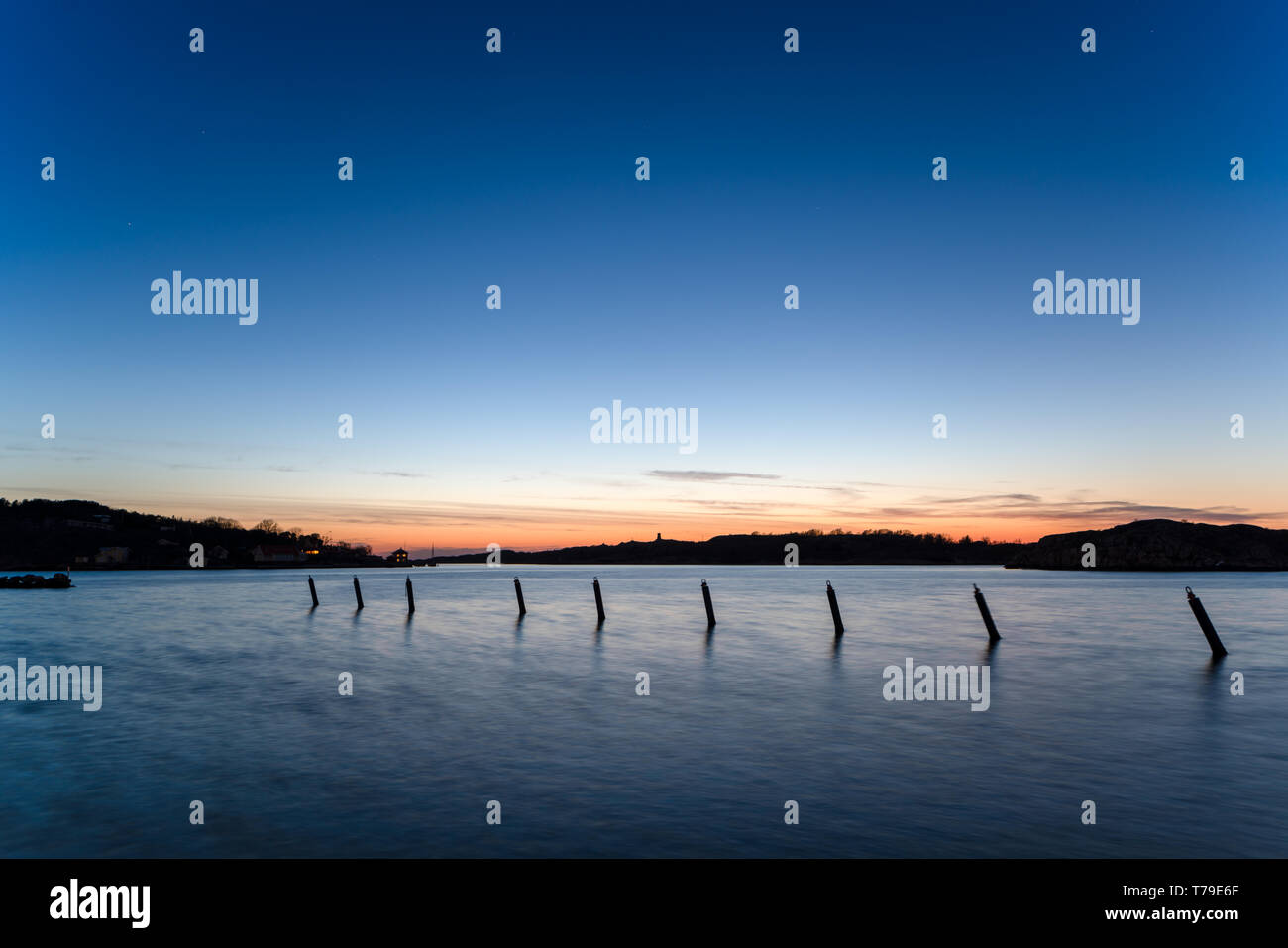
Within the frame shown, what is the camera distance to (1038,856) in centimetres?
973

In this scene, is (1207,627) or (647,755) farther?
(1207,627)

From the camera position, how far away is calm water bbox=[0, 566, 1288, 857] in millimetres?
10719

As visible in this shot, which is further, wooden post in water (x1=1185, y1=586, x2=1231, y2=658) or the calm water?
wooden post in water (x1=1185, y1=586, x2=1231, y2=658)

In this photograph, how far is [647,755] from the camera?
51.1 ft

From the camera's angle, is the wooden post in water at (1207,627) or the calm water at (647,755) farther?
the wooden post in water at (1207,627)

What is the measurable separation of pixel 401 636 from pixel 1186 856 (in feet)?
126

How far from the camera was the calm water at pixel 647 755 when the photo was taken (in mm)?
10719
